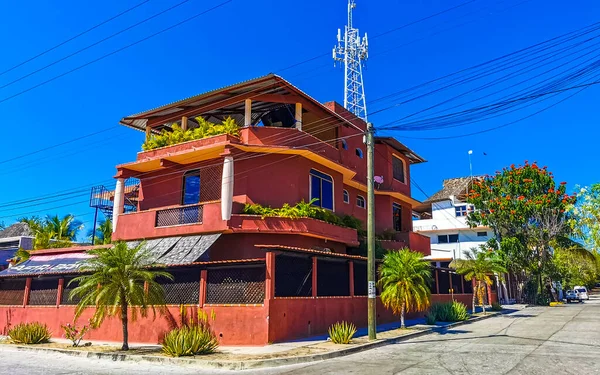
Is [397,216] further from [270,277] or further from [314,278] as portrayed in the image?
[270,277]

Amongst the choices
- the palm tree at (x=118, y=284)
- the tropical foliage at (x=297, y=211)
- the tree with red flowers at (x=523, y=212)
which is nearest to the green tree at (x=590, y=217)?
the tree with red flowers at (x=523, y=212)

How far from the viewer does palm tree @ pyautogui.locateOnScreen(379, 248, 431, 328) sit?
1806cm

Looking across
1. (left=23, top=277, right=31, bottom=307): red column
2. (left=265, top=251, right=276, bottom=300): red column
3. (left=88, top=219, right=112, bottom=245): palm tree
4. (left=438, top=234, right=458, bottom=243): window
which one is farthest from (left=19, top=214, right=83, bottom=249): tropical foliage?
(left=438, top=234, right=458, bottom=243): window

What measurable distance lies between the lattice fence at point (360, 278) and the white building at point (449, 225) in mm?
30388

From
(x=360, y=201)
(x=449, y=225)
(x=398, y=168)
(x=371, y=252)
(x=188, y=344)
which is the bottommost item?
(x=188, y=344)

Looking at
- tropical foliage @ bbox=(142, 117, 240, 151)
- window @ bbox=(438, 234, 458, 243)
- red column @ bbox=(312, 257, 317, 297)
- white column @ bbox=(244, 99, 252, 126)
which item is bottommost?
red column @ bbox=(312, 257, 317, 297)

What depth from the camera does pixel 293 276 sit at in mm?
15672

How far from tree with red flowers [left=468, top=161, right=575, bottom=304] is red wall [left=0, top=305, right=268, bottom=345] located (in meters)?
30.3

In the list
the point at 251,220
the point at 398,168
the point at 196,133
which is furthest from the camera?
the point at 398,168

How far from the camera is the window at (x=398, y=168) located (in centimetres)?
3216

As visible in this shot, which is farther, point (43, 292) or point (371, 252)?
point (43, 292)

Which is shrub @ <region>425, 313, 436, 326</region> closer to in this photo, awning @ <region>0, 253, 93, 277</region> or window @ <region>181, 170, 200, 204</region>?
window @ <region>181, 170, 200, 204</region>

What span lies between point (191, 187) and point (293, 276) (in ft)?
31.6

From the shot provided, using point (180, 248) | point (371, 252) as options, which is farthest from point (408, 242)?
point (180, 248)
